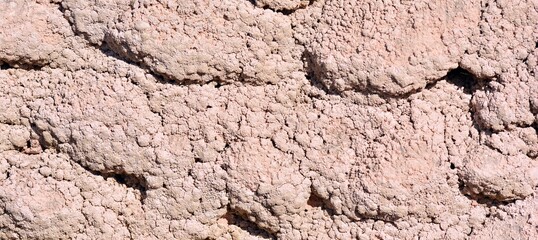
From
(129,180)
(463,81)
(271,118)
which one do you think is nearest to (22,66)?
(129,180)

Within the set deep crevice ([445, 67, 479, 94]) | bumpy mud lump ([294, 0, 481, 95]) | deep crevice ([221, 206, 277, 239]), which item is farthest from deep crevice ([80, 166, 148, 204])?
deep crevice ([445, 67, 479, 94])

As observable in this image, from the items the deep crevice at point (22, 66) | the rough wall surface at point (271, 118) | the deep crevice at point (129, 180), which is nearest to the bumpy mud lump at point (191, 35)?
the rough wall surface at point (271, 118)

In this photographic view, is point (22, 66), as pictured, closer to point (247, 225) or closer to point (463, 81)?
point (247, 225)

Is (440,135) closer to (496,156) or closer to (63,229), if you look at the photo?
(496,156)

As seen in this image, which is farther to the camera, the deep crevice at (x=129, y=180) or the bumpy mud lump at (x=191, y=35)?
the deep crevice at (x=129, y=180)

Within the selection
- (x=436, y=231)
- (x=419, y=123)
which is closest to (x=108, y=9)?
(x=419, y=123)

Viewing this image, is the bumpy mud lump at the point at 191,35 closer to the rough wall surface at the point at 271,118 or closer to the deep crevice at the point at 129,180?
the rough wall surface at the point at 271,118
